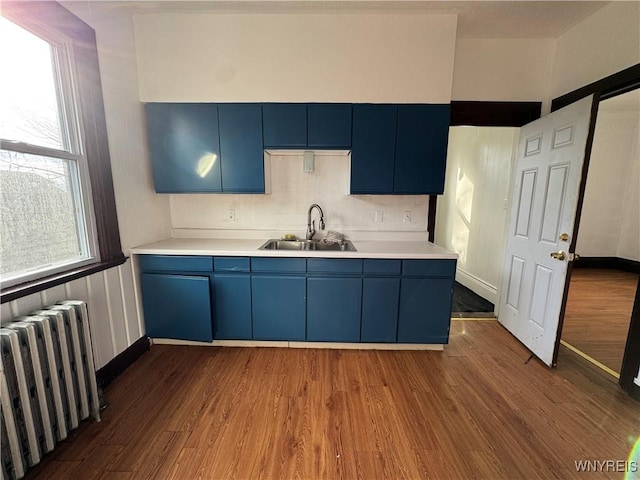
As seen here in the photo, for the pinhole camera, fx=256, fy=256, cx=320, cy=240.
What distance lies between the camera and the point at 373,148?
7.34ft

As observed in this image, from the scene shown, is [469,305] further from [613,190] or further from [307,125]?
[613,190]

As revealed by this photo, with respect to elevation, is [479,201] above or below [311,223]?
above

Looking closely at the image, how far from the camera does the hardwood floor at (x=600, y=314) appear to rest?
2297 mm

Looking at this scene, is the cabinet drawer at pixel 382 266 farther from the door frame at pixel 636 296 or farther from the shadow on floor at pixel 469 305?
the shadow on floor at pixel 469 305

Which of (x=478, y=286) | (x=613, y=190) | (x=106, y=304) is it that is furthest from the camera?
(x=613, y=190)

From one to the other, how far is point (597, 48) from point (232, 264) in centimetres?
343

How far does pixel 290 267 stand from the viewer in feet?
7.04

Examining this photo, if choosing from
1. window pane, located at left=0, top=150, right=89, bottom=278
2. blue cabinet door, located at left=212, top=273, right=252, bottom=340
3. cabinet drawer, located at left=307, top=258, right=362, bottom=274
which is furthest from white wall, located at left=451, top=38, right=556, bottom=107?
window pane, located at left=0, top=150, right=89, bottom=278

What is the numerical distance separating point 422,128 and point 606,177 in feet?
15.6

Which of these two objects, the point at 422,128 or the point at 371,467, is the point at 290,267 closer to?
the point at 371,467

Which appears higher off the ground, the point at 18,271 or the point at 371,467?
the point at 18,271

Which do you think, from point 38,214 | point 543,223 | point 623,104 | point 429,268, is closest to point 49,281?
point 38,214

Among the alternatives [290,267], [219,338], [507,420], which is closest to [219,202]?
A: [290,267]

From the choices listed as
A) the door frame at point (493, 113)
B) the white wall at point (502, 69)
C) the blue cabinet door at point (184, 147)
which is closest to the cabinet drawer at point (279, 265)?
the blue cabinet door at point (184, 147)
